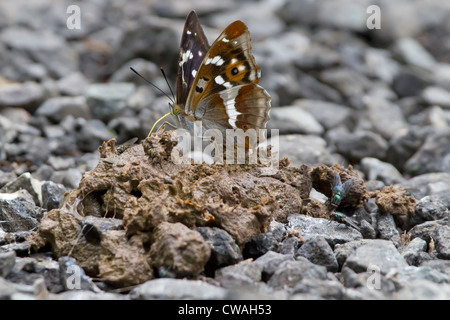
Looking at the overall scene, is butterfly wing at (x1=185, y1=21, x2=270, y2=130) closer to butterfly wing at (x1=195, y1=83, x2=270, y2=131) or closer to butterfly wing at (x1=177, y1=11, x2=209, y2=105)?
butterfly wing at (x1=195, y1=83, x2=270, y2=131)

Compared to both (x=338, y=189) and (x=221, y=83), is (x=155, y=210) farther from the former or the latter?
(x=221, y=83)

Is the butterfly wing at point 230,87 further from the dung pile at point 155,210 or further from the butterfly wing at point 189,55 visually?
the dung pile at point 155,210

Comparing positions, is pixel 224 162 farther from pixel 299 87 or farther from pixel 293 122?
pixel 299 87

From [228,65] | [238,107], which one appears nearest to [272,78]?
[238,107]

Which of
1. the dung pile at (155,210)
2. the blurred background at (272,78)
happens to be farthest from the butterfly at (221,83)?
the blurred background at (272,78)

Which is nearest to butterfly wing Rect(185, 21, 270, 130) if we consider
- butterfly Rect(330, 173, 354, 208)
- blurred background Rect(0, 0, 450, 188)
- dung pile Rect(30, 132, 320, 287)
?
dung pile Rect(30, 132, 320, 287)
